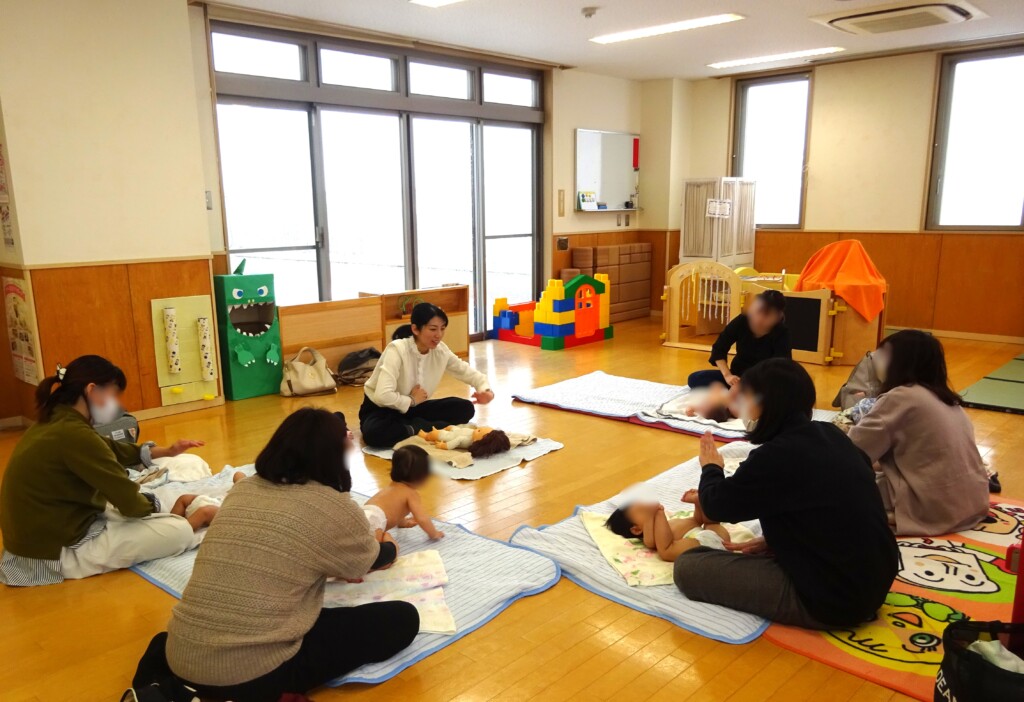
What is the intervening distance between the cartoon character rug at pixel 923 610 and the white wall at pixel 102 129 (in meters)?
4.57

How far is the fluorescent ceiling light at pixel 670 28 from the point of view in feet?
20.2

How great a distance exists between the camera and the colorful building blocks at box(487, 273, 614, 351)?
24.5 ft

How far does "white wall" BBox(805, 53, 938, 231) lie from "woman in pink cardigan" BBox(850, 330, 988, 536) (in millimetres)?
5691

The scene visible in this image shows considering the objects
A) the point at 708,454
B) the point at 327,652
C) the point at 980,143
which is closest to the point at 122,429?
the point at 327,652

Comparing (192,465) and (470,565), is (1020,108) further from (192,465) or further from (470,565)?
(192,465)

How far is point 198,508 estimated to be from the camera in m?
3.27

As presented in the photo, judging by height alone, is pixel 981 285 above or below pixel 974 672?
above

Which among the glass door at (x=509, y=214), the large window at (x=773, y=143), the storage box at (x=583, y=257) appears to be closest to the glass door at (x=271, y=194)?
the glass door at (x=509, y=214)

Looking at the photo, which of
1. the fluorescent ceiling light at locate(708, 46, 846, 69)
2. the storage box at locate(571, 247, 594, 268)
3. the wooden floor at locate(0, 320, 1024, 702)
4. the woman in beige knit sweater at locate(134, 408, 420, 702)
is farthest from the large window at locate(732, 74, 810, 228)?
the woman in beige knit sweater at locate(134, 408, 420, 702)

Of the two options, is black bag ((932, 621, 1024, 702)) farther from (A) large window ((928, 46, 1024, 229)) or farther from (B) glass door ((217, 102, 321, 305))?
(A) large window ((928, 46, 1024, 229))

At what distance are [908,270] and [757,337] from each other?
4.35 metres

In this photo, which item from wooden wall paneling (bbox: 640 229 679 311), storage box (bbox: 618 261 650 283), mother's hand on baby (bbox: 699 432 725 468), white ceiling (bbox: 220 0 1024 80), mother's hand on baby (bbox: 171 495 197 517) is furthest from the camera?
wooden wall paneling (bbox: 640 229 679 311)

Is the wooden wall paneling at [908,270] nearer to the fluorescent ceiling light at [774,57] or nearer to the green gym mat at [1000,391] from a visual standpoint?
the green gym mat at [1000,391]

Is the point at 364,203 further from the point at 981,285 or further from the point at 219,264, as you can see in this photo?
the point at 981,285
